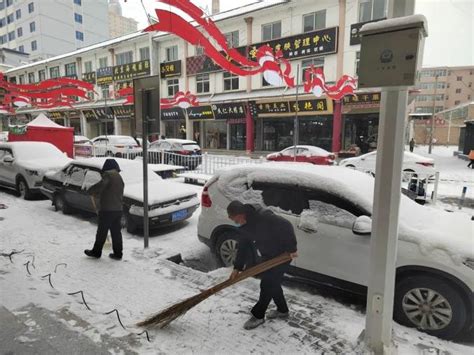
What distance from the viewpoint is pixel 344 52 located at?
1819 centimetres

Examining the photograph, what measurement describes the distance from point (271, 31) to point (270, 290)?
20689 millimetres

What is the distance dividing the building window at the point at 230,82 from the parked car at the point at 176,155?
8678 millimetres

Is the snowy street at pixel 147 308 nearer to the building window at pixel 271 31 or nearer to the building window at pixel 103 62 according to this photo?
the building window at pixel 271 31

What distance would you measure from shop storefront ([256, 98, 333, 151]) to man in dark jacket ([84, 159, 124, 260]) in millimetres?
16332

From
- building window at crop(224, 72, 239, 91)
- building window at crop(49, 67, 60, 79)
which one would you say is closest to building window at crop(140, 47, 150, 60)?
building window at crop(224, 72, 239, 91)

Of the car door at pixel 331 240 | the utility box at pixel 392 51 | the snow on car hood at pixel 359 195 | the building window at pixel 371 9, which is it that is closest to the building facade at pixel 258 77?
the building window at pixel 371 9

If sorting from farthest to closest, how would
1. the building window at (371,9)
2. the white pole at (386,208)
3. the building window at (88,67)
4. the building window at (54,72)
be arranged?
the building window at (54,72)
the building window at (88,67)
the building window at (371,9)
the white pole at (386,208)

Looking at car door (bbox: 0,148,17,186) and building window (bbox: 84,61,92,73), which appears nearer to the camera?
car door (bbox: 0,148,17,186)

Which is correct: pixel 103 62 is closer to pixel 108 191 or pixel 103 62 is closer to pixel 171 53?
pixel 171 53

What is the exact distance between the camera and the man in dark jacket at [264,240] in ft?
10.1

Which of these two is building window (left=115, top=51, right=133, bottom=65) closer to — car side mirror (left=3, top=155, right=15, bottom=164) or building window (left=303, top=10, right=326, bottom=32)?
building window (left=303, top=10, right=326, bottom=32)

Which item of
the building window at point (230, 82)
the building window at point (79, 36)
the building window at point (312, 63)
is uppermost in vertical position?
the building window at point (79, 36)

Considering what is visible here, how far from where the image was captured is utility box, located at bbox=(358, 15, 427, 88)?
7.43 ft

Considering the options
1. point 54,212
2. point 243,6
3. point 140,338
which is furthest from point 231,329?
point 243,6
